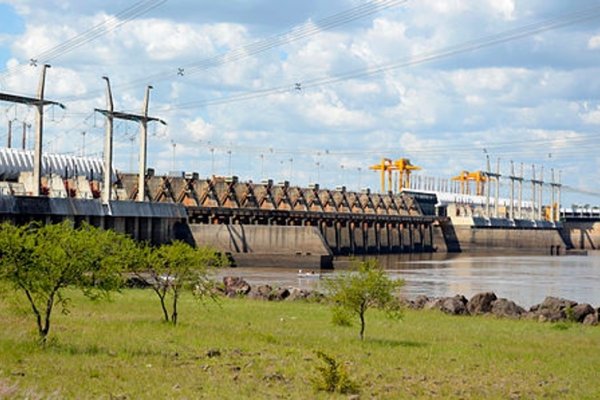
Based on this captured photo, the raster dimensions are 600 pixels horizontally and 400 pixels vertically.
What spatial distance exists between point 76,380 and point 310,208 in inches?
3971

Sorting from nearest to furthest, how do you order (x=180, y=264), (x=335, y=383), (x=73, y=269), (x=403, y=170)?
1. (x=335, y=383)
2. (x=73, y=269)
3. (x=180, y=264)
4. (x=403, y=170)

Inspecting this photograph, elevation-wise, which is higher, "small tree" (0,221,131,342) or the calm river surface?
"small tree" (0,221,131,342)

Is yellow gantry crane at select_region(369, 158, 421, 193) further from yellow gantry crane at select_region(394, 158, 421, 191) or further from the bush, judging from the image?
the bush

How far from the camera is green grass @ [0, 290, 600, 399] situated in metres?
15.2

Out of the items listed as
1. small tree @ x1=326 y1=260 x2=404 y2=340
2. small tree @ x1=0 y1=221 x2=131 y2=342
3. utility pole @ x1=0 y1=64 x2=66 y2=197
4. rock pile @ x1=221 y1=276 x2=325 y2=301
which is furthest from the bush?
utility pole @ x1=0 y1=64 x2=66 y2=197

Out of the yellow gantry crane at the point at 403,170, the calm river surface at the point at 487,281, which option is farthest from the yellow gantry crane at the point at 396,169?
the calm river surface at the point at 487,281

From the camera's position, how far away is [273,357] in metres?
19.0

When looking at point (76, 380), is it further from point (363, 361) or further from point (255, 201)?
point (255, 201)

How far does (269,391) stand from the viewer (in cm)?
1516

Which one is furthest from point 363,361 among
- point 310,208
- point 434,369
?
point 310,208

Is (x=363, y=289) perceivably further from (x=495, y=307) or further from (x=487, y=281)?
(x=487, y=281)

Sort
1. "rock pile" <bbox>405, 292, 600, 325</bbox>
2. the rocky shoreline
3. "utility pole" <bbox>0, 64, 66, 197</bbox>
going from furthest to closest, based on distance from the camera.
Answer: "utility pole" <bbox>0, 64, 66, 197</bbox>
the rocky shoreline
"rock pile" <bbox>405, 292, 600, 325</bbox>

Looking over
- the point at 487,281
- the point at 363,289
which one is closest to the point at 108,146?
the point at 487,281

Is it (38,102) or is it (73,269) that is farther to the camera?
(38,102)
